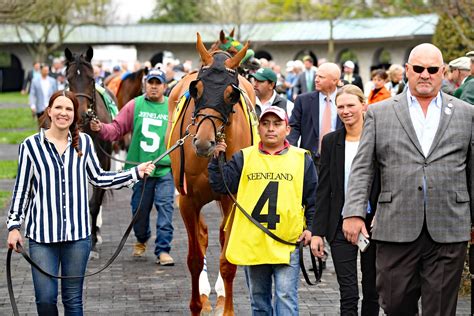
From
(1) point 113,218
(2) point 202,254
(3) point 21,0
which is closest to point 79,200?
(2) point 202,254

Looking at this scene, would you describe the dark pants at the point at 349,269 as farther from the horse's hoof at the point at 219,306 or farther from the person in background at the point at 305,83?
the person in background at the point at 305,83

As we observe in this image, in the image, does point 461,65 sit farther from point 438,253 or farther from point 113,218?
point 438,253

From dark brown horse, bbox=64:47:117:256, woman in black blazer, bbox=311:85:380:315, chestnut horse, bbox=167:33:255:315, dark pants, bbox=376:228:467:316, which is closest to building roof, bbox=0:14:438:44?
dark brown horse, bbox=64:47:117:256

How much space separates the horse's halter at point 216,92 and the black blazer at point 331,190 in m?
0.97

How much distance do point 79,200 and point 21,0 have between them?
18.8 m

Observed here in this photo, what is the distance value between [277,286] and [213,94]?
1930 mm

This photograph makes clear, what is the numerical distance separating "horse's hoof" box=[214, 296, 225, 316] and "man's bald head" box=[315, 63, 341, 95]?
274 centimetres

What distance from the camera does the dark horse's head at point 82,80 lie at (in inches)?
450

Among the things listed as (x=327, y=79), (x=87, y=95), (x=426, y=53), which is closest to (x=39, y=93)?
(x=87, y=95)

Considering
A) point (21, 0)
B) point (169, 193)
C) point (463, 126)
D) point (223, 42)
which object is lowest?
point (169, 193)

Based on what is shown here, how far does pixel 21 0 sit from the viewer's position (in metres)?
24.8

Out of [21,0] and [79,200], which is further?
[21,0]

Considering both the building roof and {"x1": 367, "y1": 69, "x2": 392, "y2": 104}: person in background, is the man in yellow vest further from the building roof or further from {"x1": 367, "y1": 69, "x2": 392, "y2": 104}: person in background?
the building roof

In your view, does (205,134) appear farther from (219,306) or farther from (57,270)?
(219,306)
